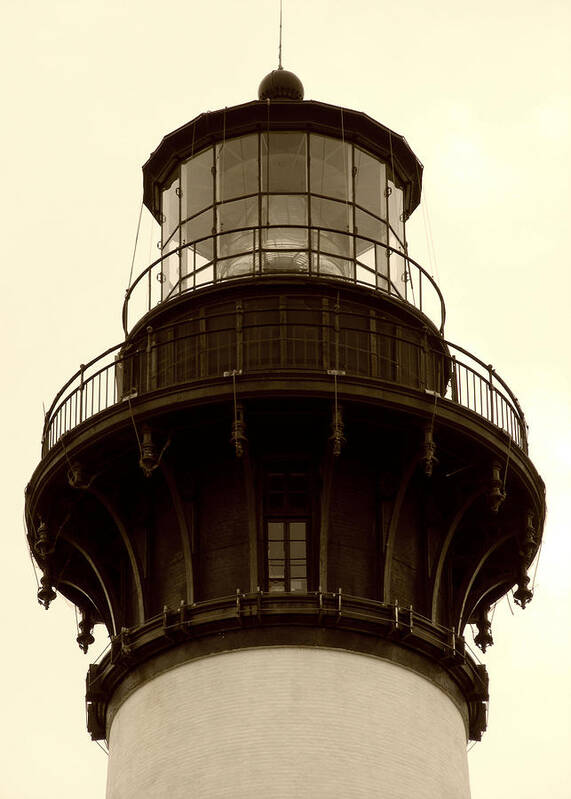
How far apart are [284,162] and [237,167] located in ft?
2.85

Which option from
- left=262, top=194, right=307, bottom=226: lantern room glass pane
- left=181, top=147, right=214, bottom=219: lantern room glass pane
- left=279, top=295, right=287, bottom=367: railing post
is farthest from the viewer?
left=181, top=147, right=214, bottom=219: lantern room glass pane

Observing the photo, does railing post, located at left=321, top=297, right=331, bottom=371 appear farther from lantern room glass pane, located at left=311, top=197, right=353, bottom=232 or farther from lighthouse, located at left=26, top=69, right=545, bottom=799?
lantern room glass pane, located at left=311, top=197, right=353, bottom=232

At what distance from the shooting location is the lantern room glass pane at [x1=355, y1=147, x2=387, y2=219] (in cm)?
3894

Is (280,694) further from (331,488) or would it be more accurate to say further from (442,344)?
(442,344)

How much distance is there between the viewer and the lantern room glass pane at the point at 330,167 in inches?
1515

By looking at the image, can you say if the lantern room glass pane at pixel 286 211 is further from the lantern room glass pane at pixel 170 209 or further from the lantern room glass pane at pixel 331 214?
the lantern room glass pane at pixel 170 209

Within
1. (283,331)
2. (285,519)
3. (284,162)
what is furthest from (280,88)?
(285,519)

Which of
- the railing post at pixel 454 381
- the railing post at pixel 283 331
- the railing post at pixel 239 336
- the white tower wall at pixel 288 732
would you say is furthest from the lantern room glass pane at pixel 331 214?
the white tower wall at pixel 288 732

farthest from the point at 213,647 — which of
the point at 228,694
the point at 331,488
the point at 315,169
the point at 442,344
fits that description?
the point at 315,169

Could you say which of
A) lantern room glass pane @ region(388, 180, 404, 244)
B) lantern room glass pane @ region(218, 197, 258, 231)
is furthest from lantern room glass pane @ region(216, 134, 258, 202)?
lantern room glass pane @ region(388, 180, 404, 244)

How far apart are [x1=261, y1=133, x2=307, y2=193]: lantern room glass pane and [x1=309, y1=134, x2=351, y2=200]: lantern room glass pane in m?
0.17

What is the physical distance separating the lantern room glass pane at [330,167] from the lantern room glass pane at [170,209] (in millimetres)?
2610

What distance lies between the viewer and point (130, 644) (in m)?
34.8

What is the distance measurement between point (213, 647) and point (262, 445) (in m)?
3.43
